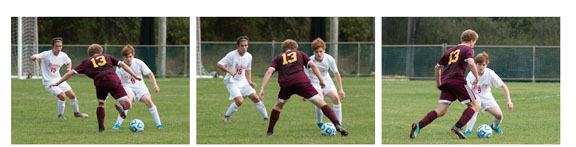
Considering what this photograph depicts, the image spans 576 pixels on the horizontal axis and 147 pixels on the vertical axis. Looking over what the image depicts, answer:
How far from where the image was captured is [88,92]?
51.8 ft

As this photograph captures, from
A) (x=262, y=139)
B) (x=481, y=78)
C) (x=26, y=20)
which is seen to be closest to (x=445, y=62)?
(x=481, y=78)

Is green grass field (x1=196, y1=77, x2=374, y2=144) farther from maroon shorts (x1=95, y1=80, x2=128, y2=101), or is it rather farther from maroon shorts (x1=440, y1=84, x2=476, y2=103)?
maroon shorts (x1=95, y1=80, x2=128, y2=101)

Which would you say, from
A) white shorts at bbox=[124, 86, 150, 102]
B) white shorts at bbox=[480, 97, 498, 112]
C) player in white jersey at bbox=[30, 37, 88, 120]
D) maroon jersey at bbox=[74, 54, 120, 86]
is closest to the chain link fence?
player in white jersey at bbox=[30, 37, 88, 120]

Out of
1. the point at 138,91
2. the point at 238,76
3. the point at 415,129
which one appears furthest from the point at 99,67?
the point at 415,129

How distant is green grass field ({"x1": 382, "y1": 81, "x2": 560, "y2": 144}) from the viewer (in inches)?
290

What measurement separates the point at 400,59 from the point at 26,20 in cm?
1164

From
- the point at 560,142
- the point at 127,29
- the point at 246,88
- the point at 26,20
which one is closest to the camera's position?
the point at 560,142

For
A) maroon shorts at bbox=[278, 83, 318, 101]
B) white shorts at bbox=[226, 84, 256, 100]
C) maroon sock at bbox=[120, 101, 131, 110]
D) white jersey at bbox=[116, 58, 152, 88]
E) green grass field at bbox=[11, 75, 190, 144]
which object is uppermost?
white jersey at bbox=[116, 58, 152, 88]

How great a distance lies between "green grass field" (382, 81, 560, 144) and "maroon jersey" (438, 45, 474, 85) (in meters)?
0.67

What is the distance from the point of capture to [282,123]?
9.08 meters

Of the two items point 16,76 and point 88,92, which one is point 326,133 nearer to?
point 88,92

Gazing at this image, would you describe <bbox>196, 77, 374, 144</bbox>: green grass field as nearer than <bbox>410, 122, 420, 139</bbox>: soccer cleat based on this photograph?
No

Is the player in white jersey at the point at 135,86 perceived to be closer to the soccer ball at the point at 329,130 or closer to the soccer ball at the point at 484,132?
the soccer ball at the point at 329,130

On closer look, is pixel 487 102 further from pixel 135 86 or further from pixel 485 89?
pixel 135 86
